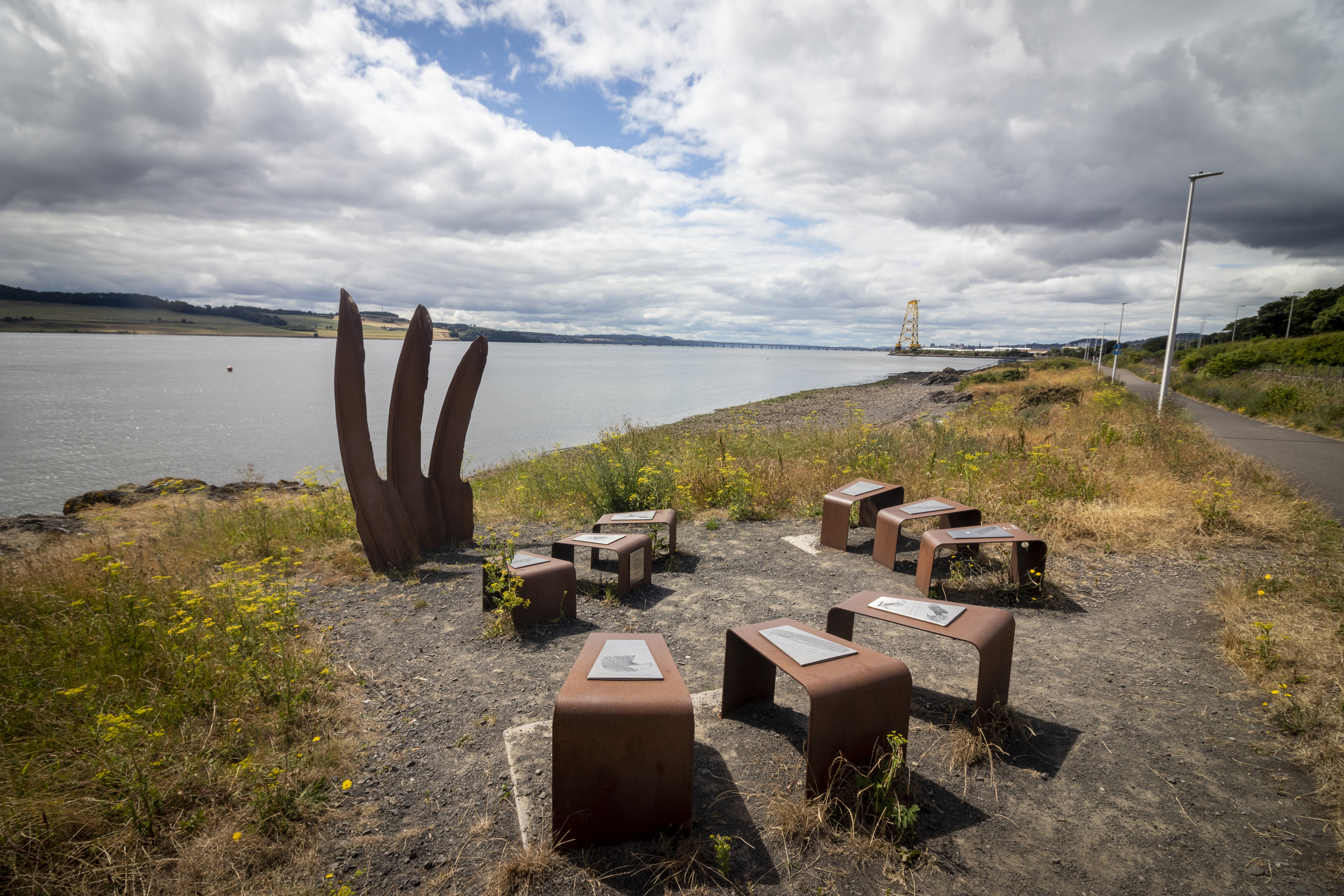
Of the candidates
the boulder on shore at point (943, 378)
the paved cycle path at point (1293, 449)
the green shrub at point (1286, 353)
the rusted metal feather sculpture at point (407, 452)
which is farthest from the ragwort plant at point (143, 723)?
the boulder on shore at point (943, 378)

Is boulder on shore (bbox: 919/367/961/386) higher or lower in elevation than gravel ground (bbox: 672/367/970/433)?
higher

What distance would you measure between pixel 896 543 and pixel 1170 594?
2.22m

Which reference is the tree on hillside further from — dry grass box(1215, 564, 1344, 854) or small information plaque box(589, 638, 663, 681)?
small information plaque box(589, 638, 663, 681)

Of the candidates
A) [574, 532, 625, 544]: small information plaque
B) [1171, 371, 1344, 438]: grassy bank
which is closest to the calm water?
[574, 532, 625, 544]: small information plaque

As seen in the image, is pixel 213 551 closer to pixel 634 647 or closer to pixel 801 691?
pixel 634 647

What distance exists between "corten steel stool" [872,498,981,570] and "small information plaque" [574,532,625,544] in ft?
8.30

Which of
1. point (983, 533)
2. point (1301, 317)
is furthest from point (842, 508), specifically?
point (1301, 317)

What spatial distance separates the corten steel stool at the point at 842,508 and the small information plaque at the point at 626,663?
12.2 ft

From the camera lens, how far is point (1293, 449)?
1180 cm

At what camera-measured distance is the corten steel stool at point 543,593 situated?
4379mm

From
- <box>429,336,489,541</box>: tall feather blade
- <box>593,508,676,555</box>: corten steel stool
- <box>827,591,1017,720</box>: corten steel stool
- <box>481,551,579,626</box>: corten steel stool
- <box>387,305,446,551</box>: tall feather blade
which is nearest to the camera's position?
<box>827,591,1017,720</box>: corten steel stool

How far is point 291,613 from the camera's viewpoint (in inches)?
153

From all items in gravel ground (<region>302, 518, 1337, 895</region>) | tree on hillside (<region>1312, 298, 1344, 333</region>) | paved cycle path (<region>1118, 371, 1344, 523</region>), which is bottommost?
gravel ground (<region>302, 518, 1337, 895</region>)

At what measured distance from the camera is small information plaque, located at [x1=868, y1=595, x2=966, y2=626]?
3252 mm
